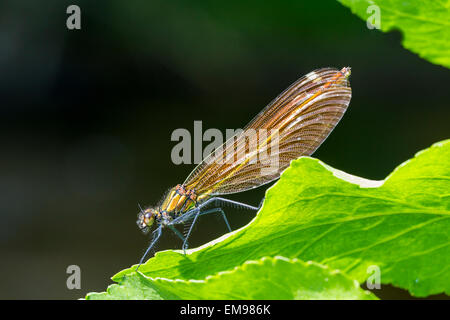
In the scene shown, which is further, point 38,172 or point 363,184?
point 38,172

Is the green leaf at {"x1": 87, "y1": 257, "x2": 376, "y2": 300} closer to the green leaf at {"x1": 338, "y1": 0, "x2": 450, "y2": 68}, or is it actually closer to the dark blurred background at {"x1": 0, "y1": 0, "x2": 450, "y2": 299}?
the green leaf at {"x1": 338, "y1": 0, "x2": 450, "y2": 68}

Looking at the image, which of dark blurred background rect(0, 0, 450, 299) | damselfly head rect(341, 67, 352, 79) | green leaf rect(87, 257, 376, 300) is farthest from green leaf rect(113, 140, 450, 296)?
dark blurred background rect(0, 0, 450, 299)

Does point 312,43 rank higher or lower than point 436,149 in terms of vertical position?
higher

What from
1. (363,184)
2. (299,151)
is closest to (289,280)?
(363,184)

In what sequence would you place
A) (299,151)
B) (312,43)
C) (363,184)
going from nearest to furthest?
(363,184), (299,151), (312,43)

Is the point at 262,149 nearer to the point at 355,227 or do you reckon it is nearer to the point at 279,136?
the point at 279,136

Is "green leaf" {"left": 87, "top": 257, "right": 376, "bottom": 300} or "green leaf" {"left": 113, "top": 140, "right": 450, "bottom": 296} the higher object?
"green leaf" {"left": 113, "top": 140, "right": 450, "bottom": 296}

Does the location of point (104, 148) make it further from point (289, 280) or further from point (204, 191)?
point (289, 280)
